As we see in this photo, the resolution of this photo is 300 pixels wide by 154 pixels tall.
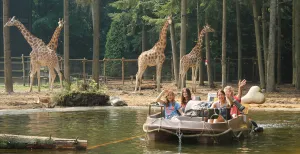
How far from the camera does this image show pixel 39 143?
12625mm

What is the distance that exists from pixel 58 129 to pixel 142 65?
16.0 metres

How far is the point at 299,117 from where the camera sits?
66.9 feet

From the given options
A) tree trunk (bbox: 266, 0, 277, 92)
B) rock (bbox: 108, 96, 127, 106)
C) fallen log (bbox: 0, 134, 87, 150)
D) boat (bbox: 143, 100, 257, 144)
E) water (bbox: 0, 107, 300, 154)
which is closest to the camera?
fallen log (bbox: 0, 134, 87, 150)

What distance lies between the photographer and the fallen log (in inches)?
495

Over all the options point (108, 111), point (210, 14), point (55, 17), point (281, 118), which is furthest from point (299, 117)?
point (55, 17)

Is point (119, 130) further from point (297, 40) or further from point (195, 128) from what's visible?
point (297, 40)

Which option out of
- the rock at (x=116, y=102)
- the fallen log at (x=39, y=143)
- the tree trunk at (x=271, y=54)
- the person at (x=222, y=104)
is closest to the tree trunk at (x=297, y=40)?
the tree trunk at (x=271, y=54)

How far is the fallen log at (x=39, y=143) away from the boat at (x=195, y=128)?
80.1 inches

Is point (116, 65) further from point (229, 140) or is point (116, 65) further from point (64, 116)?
point (229, 140)

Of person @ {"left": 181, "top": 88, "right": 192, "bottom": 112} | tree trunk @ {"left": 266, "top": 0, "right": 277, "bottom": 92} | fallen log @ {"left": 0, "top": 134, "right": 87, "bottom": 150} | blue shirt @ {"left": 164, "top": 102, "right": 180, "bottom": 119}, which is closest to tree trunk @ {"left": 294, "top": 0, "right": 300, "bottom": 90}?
tree trunk @ {"left": 266, "top": 0, "right": 277, "bottom": 92}

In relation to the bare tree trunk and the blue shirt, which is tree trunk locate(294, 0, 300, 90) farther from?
the blue shirt

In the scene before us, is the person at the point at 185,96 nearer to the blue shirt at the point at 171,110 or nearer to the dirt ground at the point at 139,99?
the blue shirt at the point at 171,110

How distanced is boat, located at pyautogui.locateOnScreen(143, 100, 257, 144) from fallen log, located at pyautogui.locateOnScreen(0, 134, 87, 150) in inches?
80.1

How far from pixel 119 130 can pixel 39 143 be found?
398cm
